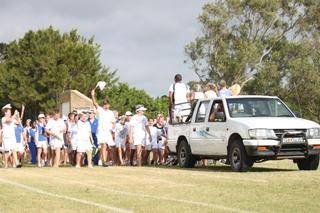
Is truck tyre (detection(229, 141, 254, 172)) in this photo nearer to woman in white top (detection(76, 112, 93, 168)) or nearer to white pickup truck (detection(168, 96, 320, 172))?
white pickup truck (detection(168, 96, 320, 172))

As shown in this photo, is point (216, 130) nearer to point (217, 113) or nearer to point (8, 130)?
point (217, 113)

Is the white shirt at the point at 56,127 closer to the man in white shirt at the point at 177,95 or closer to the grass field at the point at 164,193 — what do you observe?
the man in white shirt at the point at 177,95

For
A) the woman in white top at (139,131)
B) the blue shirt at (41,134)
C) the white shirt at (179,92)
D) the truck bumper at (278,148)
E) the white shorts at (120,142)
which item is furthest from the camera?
the blue shirt at (41,134)

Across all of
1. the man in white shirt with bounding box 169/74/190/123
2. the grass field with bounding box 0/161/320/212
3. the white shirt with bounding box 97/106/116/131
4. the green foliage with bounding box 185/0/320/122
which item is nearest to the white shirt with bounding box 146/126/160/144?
the white shirt with bounding box 97/106/116/131

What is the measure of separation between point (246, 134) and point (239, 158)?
63cm

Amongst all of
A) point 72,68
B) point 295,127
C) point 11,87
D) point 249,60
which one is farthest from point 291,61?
point 295,127

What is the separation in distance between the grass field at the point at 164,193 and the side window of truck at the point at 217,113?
70.9 inches

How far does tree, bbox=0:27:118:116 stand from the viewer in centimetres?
6638

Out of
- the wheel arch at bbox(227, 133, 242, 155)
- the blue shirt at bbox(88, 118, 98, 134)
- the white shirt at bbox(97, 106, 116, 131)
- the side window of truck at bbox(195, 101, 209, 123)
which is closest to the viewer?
the wheel arch at bbox(227, 133, 242, 155)

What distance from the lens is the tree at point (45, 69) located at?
6638cm

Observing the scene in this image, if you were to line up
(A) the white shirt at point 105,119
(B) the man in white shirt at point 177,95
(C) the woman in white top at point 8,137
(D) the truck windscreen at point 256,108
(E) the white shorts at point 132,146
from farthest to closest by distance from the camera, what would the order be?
(E) the white shorts at point 132,146 → (C) the woman in white top at point 8,137 → (A) the white shirt at point 105,119 → (B) the man in white shirt at point 177,95 → (D) the truck windscreen at point 256,108

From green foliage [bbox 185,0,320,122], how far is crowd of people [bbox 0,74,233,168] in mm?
38242

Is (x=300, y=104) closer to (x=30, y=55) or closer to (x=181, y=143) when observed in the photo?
(x=30, y=55)

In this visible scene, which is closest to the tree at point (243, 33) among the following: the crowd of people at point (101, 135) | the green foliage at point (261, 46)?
the green foliage at point (261, 46)
